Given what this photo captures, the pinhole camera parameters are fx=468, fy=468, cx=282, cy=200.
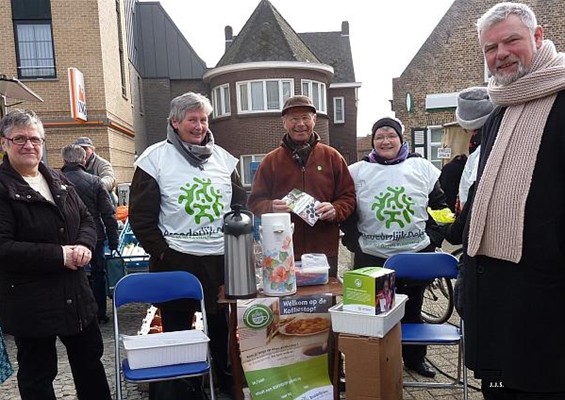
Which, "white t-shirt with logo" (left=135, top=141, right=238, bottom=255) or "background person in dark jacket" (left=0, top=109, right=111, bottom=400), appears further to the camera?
"white t-shirt with logo" (left=135, top=141, right=238, bottom=255)

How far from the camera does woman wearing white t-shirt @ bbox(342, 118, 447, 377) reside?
3.30m

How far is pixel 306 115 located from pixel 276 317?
141cm

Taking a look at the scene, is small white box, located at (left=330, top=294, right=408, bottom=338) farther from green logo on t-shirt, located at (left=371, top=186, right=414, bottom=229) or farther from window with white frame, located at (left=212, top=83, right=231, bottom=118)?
window with white frame, located at (left=212, top=83, right=231, bottom=118)

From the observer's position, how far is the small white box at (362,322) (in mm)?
2520

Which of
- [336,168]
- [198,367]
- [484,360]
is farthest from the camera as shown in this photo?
[336,168]

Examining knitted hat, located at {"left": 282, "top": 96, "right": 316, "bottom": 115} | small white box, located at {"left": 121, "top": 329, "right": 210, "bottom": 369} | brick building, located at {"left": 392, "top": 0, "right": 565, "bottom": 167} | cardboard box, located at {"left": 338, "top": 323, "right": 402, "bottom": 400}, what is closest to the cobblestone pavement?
cardboard box, located at {"left": 338, "top": 323, "right": 402, "bottom": 400}

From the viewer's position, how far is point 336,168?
3363 millimetres

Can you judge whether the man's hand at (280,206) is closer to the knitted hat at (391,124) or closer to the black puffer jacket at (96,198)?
the knitted hat at (391,124)

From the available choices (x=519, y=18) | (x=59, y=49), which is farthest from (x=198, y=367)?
(x=59, y=49)

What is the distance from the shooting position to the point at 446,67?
598 inches

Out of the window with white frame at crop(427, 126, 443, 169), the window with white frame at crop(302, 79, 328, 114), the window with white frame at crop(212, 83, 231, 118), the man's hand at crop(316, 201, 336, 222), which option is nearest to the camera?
the man's hand at crop(316, 201, 336, 222)

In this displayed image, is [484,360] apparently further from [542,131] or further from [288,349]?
[288,349]

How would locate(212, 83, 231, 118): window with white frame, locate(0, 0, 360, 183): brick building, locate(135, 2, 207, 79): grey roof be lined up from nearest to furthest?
locate(0, 0, 360, 183): brick building < locate(212, 83, 231, 118): window with white frame < locate(135, 2, 207, 79): grey roof

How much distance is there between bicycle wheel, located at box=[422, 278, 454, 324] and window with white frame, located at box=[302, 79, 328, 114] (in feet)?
45.6
